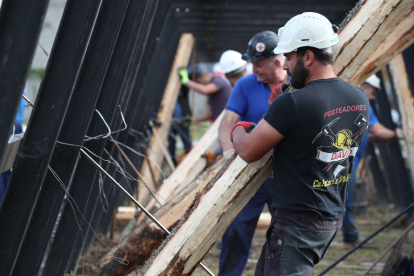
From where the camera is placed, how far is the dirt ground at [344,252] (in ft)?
16.1

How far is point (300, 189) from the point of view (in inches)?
94.1

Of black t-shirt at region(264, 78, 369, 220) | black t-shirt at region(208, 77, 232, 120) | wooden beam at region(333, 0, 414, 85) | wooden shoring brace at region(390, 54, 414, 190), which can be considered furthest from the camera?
black t-shirt at region(208, 77, 232, 120)

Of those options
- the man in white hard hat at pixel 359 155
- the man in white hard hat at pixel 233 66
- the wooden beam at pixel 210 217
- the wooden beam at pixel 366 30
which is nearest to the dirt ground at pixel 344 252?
the man in white hard hat at pixel 359 155

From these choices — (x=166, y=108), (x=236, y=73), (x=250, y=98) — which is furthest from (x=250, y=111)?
(x=166, y=108)

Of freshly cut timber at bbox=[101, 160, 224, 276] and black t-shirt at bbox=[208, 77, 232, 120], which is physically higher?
black t-shirt at bbox=[208, 77, 232, 120]

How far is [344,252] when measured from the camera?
6.23 m

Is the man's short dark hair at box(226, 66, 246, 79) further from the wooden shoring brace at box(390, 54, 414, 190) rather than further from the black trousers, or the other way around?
the black trousers

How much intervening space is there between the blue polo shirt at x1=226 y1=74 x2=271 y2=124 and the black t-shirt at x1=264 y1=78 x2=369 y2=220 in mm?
1437

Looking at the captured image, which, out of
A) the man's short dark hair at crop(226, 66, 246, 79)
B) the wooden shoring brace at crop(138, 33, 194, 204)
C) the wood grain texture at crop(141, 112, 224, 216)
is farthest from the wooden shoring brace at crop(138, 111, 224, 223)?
the wooden shoring brace at crop(138, 33, 194, 204)

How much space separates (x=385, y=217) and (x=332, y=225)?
6738 mm

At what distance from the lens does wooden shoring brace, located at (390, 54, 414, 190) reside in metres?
6.44

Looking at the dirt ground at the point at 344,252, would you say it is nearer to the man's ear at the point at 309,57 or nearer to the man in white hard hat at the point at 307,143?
the man in white hard hat at the point at 307,143

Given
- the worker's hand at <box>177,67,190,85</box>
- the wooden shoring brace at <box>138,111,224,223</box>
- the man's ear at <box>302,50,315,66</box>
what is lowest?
the wooden shoring brace at <box>138,111,224,223</box>

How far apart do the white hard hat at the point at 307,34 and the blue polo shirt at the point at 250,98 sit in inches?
56.7
